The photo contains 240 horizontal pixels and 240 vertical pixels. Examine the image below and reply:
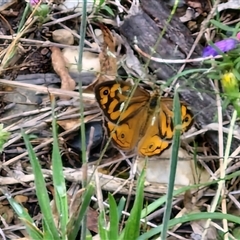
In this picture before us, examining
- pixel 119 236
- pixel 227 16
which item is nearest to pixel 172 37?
pixel 227 16

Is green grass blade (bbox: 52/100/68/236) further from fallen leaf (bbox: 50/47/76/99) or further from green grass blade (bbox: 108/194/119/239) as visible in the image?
fallen leaf (bbox: 50/47/76/99)

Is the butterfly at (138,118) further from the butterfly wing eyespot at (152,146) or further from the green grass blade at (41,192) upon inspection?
the green grass blade at (41,192)

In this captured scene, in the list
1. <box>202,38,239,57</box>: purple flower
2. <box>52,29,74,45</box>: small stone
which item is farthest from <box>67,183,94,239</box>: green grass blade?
<box>52,29,74,45</box>: small stone

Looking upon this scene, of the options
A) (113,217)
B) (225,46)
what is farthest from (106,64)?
(113,217)

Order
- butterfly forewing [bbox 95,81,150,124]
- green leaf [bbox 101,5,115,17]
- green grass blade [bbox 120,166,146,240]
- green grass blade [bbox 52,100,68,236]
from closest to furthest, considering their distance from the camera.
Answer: green grass blade [bbox 120,166,146,240] → green grass blade [bbox 52,100,68,236] → butterfly forewing [bbox 95,81,150,124] → green leaf [bbox 101,5,115,17]

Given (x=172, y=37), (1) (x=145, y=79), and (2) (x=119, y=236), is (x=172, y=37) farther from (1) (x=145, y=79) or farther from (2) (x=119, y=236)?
(2) (x=119, y=236)

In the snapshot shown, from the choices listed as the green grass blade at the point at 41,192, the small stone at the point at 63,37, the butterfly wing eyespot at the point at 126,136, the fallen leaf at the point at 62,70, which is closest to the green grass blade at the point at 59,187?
the green grass blade at the point at 41,192

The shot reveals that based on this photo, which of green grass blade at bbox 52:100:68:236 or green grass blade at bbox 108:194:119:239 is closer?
green grass blade at bbox 108:194:119:239
